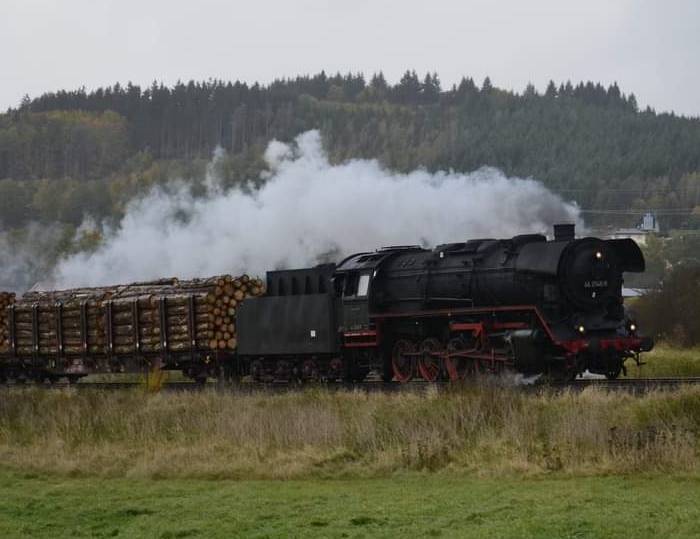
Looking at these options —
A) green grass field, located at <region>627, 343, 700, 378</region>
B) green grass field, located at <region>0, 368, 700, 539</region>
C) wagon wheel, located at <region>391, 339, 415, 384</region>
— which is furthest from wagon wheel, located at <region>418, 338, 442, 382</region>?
green grass field, located at <region>627, 343, 700, 378</region>

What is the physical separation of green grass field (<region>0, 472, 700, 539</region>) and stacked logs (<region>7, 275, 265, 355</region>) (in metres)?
17.2

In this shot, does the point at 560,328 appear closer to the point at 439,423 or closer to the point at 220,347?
the point at 439,423

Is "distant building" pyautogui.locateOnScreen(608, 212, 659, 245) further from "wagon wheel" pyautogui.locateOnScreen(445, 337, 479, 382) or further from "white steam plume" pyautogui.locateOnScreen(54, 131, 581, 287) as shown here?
"wagon wheel" pyautogui.locateOnScreen(445, 337, 479, 382)

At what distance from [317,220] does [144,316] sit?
11.8m

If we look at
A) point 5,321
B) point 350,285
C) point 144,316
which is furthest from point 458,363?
point 5,321

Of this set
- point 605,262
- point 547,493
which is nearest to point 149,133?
point 605,262

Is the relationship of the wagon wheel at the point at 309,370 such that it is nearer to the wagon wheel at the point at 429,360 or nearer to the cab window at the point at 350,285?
the cab window at the point at 350,285

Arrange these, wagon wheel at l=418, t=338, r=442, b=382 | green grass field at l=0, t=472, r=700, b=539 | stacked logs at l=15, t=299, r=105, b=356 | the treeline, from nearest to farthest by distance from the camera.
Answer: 1. green grass field at l=0, t=472, r=700, b=539
2. wagon wheel at l=418, t=338, r=442, b=382
3. stacked logs at l=15, t=299, r=105, b=356
4. the treeline

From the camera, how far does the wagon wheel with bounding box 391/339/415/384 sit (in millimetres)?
28109

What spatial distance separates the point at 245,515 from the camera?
13.3 metres

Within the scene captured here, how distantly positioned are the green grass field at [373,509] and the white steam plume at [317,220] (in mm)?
25482

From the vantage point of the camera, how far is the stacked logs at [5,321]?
1596 inches

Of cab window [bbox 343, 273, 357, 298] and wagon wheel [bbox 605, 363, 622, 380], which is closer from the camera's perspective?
wagon wheel [bbox 605, 363, 622, 380]

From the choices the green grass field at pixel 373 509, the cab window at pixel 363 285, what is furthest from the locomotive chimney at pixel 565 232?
the green grass field at pixel 373 509
